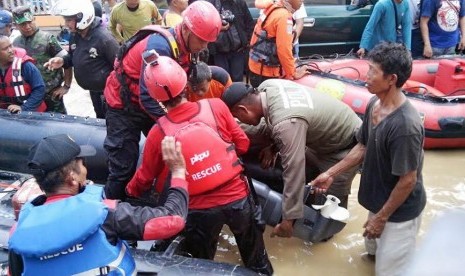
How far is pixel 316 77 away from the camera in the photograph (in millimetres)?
5273

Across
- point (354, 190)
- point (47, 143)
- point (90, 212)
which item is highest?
point (47, 143)

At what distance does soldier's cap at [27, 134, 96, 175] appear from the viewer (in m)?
1.71

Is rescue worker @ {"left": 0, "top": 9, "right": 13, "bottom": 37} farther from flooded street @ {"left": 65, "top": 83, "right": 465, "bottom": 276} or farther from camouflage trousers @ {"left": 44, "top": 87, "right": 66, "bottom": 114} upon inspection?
flooded street @ {"left": 65, "top": 83, "right": 465, "bottom": 276}

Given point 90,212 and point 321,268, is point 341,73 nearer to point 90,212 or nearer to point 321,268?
point 321,268

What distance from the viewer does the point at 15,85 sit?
393 cm

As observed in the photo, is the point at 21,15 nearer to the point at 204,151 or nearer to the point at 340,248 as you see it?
the point at 204,151

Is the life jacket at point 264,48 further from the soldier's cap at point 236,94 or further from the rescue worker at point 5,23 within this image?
the rescue worker at point 5,23

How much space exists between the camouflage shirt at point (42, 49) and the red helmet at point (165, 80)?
7.66 ft

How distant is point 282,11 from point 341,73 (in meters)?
1.66

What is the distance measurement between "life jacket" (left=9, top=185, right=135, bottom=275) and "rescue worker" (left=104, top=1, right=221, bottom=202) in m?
1.19

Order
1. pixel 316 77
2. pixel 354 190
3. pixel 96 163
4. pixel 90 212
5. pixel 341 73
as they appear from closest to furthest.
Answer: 1. pixel 90 212
2. pixel 96 163
3. pixel 354 190
4. pixel 316 77
5. pixel 341 73

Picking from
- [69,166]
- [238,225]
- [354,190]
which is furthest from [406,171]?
[354,190]

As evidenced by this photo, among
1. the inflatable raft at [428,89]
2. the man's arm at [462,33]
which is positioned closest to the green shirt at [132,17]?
the inflatable raft at [428,89]

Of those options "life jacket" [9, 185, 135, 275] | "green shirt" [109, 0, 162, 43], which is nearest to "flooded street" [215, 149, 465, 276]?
"life jacket" [9, 185, 135, 275]
